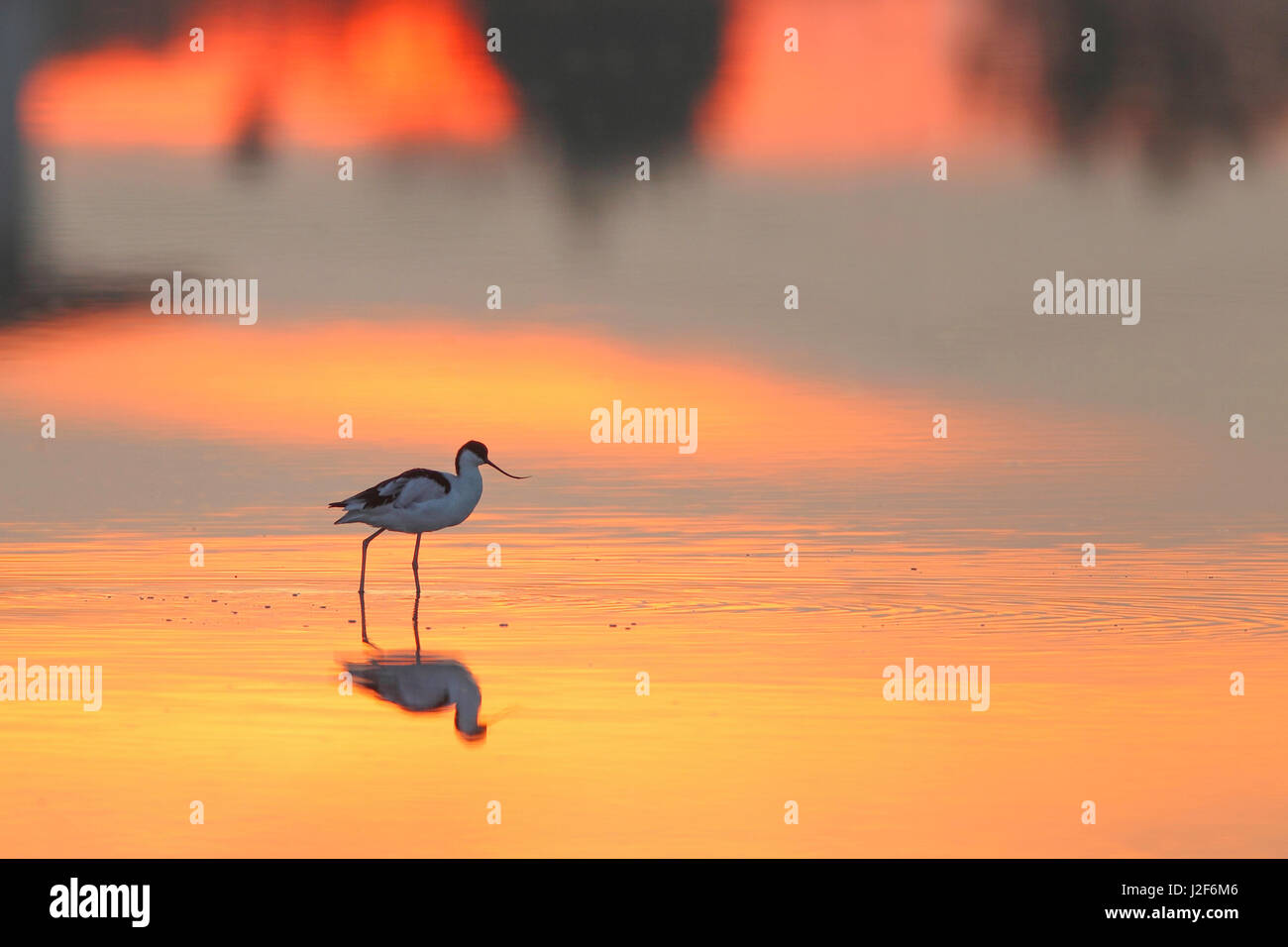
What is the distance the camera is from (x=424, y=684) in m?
13.3

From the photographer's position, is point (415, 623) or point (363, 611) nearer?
point (415, 623)

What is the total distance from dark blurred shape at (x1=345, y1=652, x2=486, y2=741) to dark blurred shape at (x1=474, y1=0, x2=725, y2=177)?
1047 inches

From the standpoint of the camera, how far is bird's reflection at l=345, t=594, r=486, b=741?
12.4 metres

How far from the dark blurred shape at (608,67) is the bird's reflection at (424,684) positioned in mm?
26570

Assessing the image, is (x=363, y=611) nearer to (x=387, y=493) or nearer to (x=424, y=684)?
(x=387, y=493)

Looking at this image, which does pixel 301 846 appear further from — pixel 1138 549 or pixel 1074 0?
pixel 1074 0

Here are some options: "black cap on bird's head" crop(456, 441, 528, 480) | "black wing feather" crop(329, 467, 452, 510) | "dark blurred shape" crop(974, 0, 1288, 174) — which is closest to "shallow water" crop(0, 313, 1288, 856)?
"black wing feather" crop(329, 467, 452, 510)

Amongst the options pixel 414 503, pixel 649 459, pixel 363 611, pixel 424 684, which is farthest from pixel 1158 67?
pixel 424 684

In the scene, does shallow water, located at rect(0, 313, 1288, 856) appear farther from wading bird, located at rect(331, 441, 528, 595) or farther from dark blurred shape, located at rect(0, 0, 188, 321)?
dark blurred shape, located at rect(0, 0, 188, 321)

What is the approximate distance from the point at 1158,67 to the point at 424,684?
35647 mm

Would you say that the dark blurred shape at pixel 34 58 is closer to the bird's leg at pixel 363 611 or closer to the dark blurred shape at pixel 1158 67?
the bird's leg at pixel 363 611

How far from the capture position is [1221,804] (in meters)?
10.6

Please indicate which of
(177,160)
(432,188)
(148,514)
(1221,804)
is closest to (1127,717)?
(1221,804)

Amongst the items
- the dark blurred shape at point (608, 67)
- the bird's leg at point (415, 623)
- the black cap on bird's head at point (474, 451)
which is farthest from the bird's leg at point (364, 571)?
the dark blurred shape at point (608, 67)
